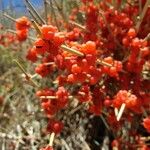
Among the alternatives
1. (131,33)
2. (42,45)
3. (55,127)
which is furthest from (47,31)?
(55,127)

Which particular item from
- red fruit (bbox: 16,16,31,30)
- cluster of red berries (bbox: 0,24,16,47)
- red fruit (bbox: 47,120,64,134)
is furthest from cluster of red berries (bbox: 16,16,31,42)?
cluster of red berries (bbox: 0,24,16,47)

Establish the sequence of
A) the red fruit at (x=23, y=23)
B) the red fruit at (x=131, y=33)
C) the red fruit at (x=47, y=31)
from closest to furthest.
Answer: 1. the red fruit at (x=47, y=31)
2. the red fruit at (x=131, y=33)
3. the red fruit at (x=23, y=23)

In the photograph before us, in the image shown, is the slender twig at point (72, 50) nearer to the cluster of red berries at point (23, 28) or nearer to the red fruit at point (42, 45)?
the red fruit at point (42, 45)

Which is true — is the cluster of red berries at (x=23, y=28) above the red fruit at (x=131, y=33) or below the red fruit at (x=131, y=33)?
above

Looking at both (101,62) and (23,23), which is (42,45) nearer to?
(101,62)

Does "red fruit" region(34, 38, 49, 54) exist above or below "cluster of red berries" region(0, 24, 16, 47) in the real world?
below

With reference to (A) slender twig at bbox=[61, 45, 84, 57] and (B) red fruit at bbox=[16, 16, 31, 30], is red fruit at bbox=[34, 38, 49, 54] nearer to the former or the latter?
(A) slender twig at bbox=[61, 45, 84, 57]

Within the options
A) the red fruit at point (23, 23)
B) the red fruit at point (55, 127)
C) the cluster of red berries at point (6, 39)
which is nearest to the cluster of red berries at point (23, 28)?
the red fruit at point (23, 23)

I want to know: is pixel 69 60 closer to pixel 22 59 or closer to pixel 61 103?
pixel 61 103

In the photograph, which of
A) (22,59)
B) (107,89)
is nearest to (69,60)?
(107,89)

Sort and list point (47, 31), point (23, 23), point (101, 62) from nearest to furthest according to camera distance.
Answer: point (47, 31) < point (101, 62) < point (23, 23)

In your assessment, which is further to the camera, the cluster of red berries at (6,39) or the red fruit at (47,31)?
the cluster of red berries at (6,39)
